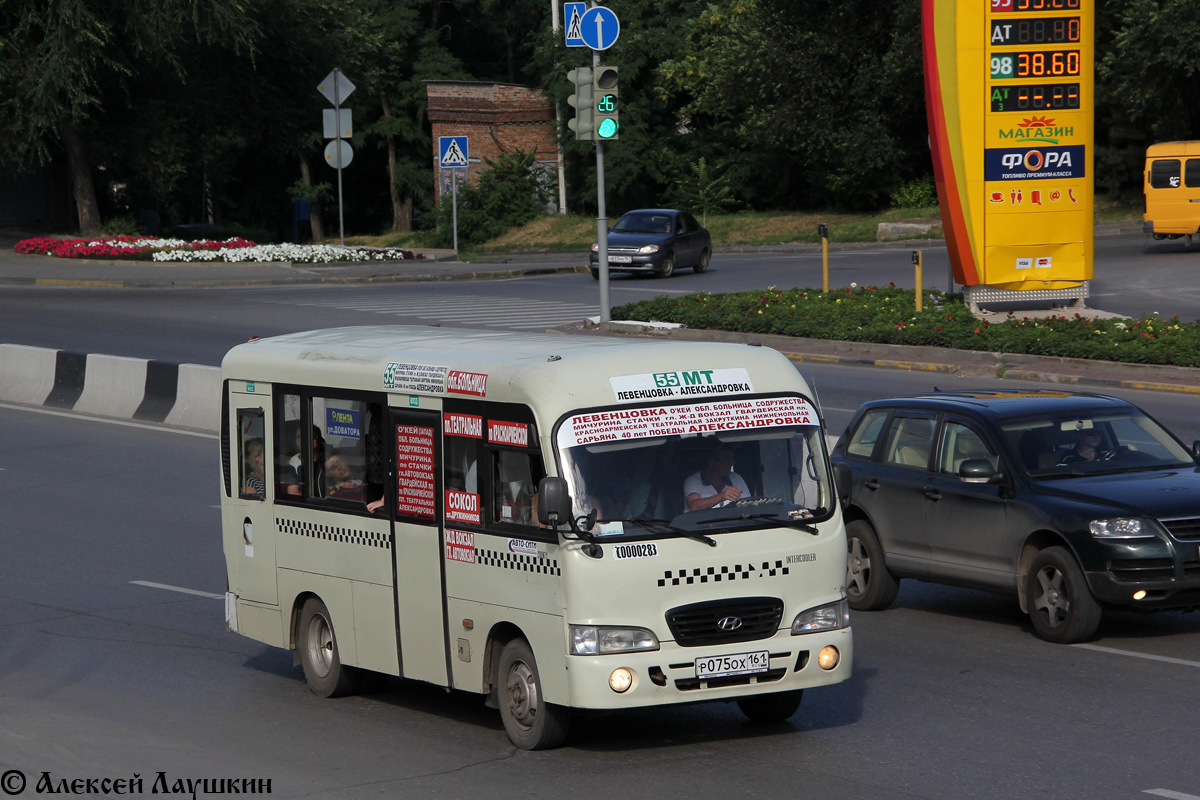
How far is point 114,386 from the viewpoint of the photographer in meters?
21.8

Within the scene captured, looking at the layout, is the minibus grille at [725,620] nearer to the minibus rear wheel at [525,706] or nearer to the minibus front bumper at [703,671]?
the minibus front bumper at [703,671]

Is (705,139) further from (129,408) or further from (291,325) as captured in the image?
(129,408)

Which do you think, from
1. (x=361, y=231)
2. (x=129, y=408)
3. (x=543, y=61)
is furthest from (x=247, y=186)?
(x=129, y=408)

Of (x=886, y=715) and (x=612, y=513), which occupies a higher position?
(x=612, y=513)

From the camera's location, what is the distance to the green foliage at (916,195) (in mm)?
52656

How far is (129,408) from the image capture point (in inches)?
850

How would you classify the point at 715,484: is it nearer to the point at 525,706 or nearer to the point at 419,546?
the point at 525,706

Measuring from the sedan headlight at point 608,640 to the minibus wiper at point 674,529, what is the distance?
19.7 inches

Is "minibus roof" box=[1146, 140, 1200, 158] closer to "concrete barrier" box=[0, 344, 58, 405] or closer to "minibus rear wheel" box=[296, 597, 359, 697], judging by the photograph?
"concrete barrier" box=[0, 344, 58, 405]

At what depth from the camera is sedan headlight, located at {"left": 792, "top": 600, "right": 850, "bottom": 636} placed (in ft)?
25.2

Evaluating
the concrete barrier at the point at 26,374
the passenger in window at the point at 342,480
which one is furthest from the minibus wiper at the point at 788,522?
the concrete barrier at the point at 26,374

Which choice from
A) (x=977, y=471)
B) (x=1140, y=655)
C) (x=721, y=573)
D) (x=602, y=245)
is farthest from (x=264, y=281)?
(x=721, y=573)

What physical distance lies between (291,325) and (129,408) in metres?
6.33

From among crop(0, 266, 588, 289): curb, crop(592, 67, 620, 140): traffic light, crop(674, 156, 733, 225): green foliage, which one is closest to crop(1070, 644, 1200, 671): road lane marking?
crop(592, 67, 620, 140): traffic light
